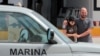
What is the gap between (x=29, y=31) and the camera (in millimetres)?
5953

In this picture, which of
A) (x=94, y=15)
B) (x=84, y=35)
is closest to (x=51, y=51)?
(x=84, y=35)

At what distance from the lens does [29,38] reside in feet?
19.6

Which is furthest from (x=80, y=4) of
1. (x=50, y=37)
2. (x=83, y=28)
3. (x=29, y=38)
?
(x=50, y=37)

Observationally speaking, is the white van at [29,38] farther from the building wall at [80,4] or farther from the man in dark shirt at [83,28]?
the building wall at [80,4]

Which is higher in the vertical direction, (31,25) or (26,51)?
(31,25)

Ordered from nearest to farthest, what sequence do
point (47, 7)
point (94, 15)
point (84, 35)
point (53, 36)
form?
point (53, 36)
point (84, 35)
point (94, 15)
point (47, 7)

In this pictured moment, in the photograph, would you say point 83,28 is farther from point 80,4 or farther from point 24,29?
point 80,4

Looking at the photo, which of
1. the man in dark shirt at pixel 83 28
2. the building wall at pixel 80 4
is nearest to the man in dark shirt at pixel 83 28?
the man in dark shirt at pixel 83 28

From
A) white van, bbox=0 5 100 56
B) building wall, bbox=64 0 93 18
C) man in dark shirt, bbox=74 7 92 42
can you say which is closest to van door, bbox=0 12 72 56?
white van, bbox=0 5 100 56

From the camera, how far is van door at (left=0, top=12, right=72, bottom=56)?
5852mm

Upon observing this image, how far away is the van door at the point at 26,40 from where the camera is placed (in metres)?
5.85

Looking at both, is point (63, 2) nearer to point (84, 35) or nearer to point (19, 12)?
point (84, 35)

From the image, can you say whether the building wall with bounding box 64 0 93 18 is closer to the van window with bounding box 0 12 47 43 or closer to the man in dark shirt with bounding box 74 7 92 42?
the man in dark shirt with bounding box 74 7 92 42

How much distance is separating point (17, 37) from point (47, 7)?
12.4 metres
